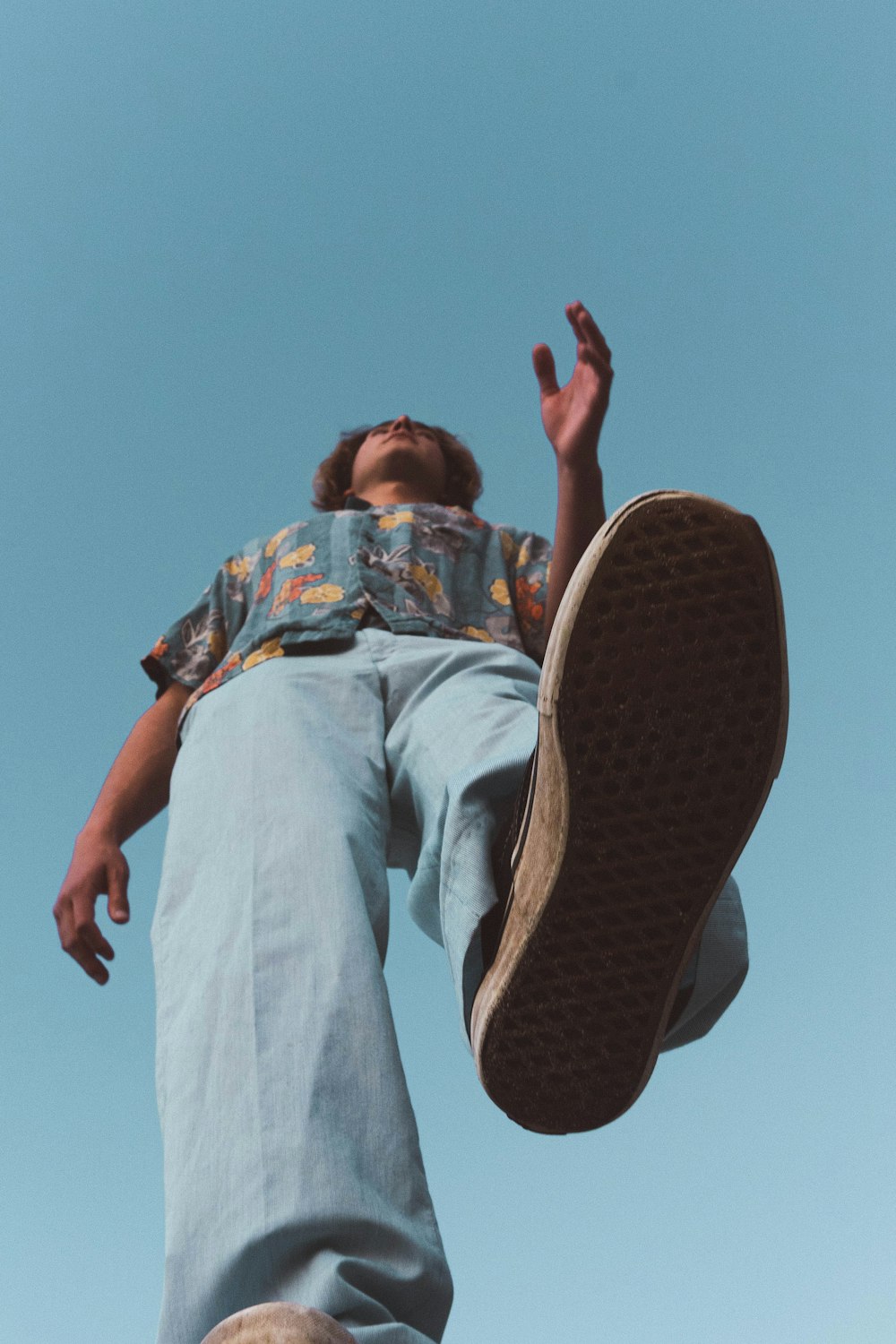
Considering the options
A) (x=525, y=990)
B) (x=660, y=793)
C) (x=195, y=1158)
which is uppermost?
(x=660, y=793)

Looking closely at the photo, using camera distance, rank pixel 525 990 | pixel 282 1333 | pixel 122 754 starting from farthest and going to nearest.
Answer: pixel 122 754 < pixel 525 990 < pixel 282 1333

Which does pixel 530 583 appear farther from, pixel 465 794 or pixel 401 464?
pixel 465 794

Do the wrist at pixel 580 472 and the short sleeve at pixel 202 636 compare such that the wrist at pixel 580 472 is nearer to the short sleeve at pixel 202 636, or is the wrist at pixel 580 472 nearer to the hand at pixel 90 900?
the short sleeve at pixel 202 636

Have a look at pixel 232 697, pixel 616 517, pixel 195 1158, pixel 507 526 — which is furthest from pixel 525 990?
pixel 507 526

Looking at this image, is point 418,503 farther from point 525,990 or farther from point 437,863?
point 525,990

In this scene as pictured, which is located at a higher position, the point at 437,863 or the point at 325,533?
the point at 325,533

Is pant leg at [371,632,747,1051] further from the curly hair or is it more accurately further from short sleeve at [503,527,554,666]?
the curly hair

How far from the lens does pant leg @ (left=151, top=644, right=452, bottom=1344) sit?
1187mm

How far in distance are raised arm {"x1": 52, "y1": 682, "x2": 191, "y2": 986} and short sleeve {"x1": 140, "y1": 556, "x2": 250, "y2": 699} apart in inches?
1.1

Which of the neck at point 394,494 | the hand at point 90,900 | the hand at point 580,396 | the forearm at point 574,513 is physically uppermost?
the hand at point 580,396

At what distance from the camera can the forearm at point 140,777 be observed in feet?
7.18

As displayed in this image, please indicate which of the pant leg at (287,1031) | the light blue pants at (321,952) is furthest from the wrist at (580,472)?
the pant leg at (287,1031)

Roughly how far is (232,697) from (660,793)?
2.52ft

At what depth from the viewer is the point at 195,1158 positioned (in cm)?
132
